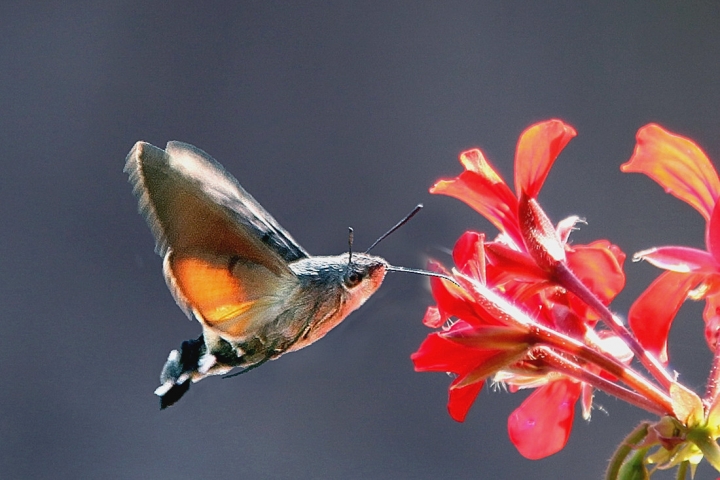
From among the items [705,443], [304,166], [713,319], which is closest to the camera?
[705,443]

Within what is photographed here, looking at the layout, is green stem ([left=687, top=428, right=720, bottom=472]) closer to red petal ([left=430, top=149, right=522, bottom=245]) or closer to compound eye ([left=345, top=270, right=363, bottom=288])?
red petal ([left=430, top=149, right=522, bottom=245])

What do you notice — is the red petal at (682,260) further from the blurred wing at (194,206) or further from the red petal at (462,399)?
the blurred wing at (194,206)

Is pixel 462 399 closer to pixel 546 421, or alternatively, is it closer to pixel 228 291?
pixel 546 421

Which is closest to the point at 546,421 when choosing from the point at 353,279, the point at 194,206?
the point at 353,279

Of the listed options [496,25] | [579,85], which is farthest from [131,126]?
[579,85]

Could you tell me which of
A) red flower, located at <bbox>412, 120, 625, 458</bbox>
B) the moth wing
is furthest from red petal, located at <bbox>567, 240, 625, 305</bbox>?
the moth wing

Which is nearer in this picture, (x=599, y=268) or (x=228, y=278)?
(x=599, y=268)

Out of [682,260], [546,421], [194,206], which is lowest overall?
[546,421]
